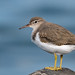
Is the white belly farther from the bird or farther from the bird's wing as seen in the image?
the bird's wing

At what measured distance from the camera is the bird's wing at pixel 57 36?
1727 centimetres

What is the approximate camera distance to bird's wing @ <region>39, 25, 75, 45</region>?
1727 centimetres

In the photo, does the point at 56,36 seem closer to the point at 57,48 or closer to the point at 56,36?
the point at 56,36

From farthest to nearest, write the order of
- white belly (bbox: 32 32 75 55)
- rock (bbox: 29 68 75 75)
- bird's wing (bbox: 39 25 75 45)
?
bird's wing (bbox: 39 25 75 45) < white belly (bbox: 32 32 75 55) < rock (bbox: 29 68 75 75)

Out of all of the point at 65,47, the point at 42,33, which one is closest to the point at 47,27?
the point at 42,33

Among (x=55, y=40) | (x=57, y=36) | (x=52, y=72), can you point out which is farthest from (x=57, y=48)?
(x=52, y=72)

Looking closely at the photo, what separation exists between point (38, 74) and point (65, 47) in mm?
2180

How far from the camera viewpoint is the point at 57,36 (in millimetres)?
17328

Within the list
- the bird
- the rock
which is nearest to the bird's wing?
the bird

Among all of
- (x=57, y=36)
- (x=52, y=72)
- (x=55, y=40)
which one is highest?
(x=57, y=36)

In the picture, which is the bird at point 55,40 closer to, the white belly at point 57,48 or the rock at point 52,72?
the white belly at point 57,48

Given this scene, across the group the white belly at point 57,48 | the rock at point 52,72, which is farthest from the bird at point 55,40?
the rock at point 52,72

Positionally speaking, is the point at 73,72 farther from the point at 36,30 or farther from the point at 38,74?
the point at 36,30

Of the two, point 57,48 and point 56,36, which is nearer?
point 57,48
